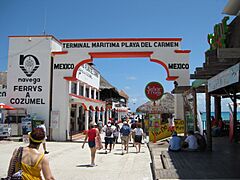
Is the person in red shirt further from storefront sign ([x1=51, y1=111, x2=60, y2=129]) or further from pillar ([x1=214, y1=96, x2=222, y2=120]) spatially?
pillar ([x1=214, y1=96, x2=222, y2=120])

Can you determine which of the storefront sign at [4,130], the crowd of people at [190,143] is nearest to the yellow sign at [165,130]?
the crowd of people at [190,143]

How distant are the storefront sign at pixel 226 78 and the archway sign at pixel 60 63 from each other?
9.06 m

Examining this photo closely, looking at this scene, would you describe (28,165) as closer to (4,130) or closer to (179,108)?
(4,130)

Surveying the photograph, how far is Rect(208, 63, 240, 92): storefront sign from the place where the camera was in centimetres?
671

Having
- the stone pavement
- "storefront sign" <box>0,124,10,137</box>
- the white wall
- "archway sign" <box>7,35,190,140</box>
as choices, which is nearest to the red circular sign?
the stone pavement

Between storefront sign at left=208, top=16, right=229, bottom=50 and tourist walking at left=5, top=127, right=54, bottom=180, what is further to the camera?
storefront sign at left=208, top=16, right=229, bottom=50

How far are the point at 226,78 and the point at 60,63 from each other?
527 inches

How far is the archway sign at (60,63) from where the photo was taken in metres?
18.7

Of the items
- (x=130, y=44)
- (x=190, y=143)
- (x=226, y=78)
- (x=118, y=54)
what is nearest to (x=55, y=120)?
(x=118, y=54)

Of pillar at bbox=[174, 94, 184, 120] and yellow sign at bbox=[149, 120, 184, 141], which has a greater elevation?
pillar at bbox=[174, 94, 184, 120]

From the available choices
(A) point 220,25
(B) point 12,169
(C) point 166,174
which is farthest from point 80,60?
(B) point 12,169

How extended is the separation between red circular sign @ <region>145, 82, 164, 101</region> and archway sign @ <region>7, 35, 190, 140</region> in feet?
17.2

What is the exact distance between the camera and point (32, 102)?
19.4 m

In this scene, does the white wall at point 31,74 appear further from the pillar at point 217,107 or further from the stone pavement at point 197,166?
the pillar at point 217,107
